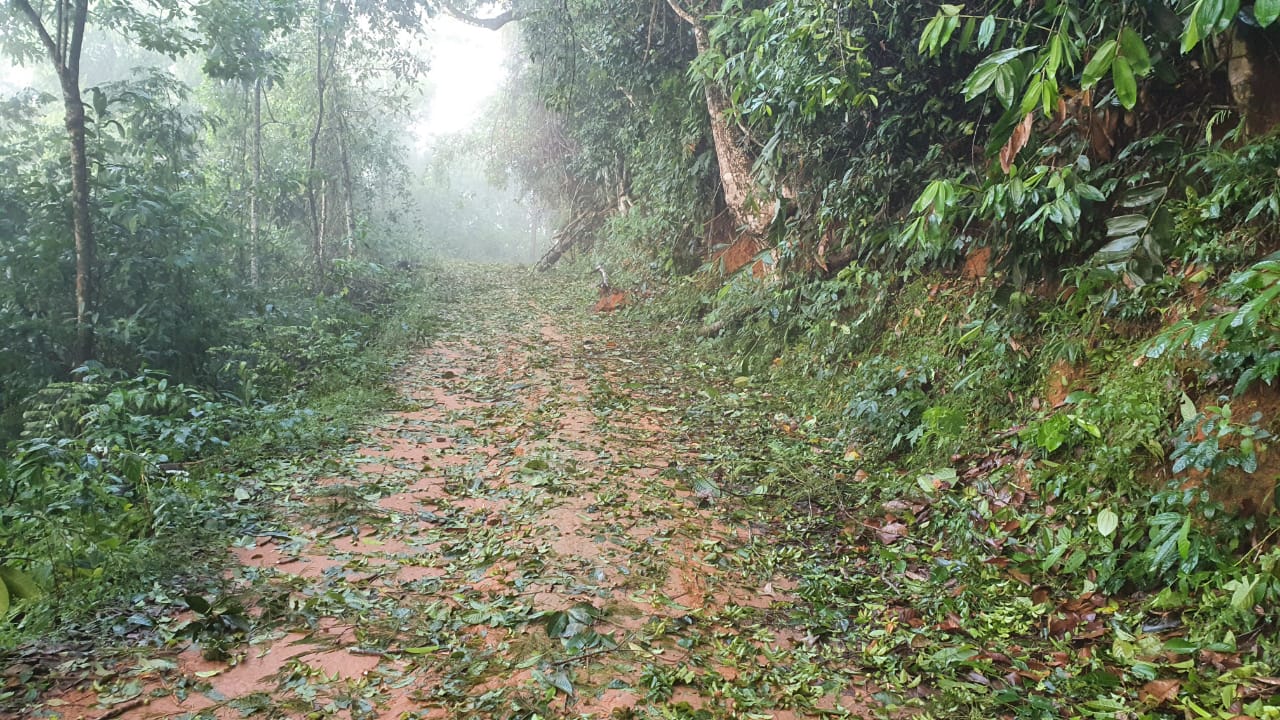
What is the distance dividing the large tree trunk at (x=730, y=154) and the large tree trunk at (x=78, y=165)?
5806 millimetres

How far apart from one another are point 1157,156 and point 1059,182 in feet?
1.60

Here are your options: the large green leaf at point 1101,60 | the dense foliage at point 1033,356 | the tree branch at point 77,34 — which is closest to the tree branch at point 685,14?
the dense foliage at point 1033,356

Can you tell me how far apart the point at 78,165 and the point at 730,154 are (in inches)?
247

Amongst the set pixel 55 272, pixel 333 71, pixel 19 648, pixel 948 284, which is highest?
pixel 333 71

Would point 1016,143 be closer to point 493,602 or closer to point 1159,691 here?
point 1159,691

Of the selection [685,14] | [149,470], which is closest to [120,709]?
[149,470]

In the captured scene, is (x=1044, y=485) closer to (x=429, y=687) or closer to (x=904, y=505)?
(x=904, y=505)

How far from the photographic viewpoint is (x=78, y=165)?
564 centimetres

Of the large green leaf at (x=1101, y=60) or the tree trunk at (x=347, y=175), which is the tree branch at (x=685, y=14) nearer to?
the large green leaf at (x=1101, y=60)

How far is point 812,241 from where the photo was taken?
22.4 ft

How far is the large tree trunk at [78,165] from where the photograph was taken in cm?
554

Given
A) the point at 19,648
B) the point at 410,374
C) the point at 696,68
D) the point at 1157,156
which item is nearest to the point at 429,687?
the point at 19,648

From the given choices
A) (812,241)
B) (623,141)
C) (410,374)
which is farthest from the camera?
(623,141)

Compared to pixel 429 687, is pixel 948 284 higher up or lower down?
higher up
